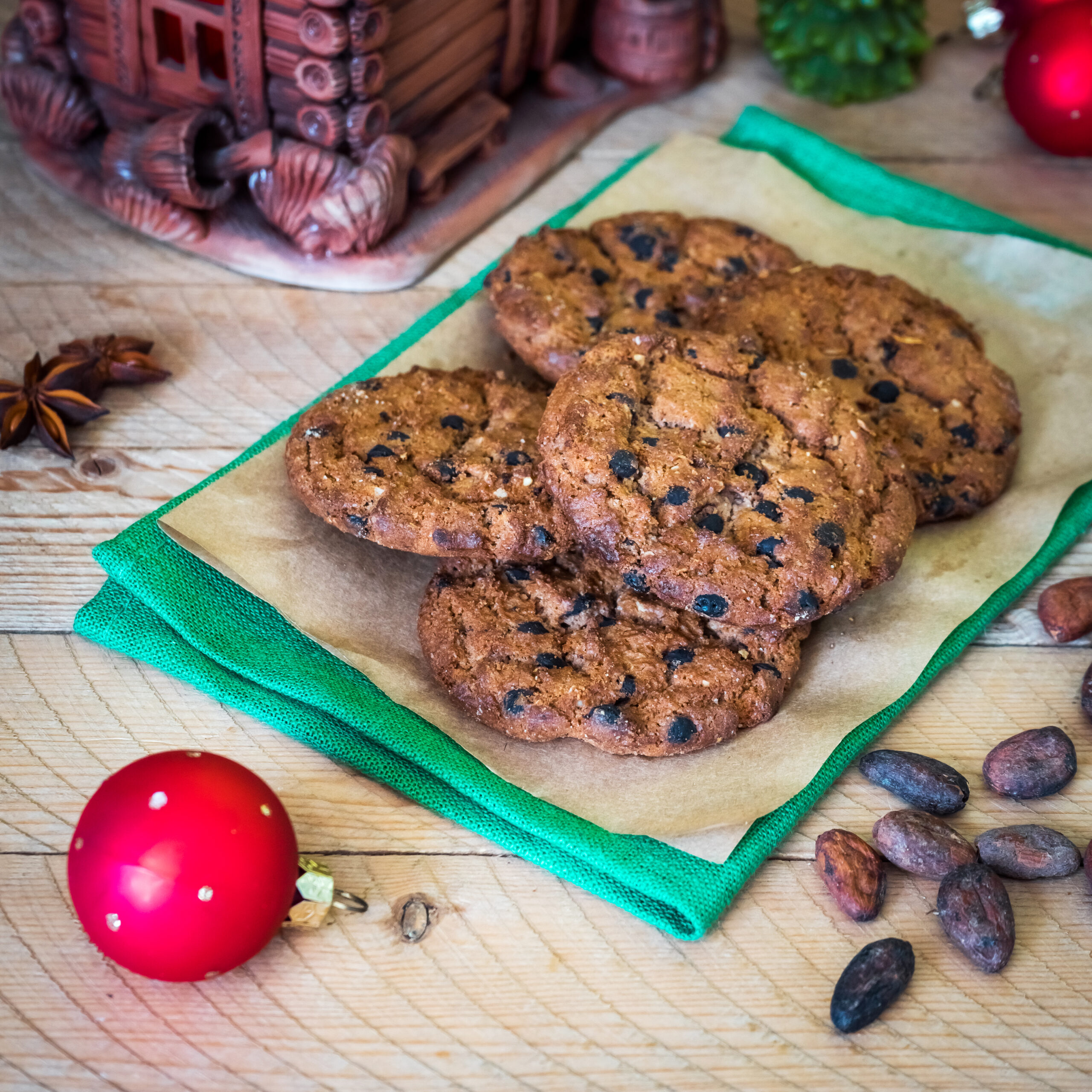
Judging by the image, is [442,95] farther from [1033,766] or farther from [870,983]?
[870,983]

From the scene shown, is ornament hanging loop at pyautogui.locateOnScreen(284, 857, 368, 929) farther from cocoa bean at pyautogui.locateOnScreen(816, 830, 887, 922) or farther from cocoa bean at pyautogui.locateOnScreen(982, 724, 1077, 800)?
cocoa bean at pyautogui.locateOnScreen(982, 724, 1077, 800)

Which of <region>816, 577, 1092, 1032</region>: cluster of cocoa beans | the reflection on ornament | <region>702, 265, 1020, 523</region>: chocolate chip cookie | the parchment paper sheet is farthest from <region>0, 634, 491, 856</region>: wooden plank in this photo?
the reflection on ornament

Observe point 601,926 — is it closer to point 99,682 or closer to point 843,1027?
point 843,1027

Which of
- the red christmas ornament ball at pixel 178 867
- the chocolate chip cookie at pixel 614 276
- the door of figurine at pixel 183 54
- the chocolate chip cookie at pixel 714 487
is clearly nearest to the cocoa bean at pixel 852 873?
the chocolate chip cookie at pixel 714 487

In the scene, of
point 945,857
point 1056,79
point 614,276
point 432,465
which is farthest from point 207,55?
point 945,857

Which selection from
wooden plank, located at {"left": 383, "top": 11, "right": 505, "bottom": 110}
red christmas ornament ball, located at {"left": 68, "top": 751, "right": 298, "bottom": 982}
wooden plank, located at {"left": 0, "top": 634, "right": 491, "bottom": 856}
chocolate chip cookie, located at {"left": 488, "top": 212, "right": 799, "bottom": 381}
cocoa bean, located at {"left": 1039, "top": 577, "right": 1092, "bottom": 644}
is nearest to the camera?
red christmas ornament ball, located at {"left": 68, "top": 751, "right": 298, "bottom": 982}

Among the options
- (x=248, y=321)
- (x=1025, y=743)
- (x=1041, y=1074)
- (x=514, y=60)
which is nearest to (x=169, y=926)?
(x=1041, y=1074)

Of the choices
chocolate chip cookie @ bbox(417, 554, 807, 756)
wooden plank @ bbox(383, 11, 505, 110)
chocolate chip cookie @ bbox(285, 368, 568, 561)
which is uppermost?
wooden plank @ bbox(383, 11, 505, 110)
